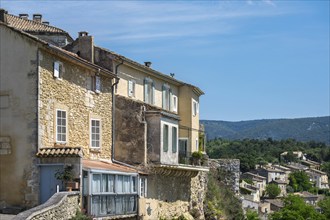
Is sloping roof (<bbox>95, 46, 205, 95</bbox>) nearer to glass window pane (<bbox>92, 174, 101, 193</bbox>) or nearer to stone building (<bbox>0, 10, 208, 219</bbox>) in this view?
stone building (<bbox>0, 10, 208, 219</bbox>)

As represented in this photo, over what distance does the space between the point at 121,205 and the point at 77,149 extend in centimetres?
487

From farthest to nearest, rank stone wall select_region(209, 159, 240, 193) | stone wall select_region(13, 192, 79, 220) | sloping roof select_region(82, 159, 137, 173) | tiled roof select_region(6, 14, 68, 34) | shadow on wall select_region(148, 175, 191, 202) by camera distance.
Answer: 1. stone wall select_region(209, 159, 240, 193)
2. tiled roof select_region(6, 14, 68, 34)
3. shadow on wall select_region(148, 175, 191, 202)
4. sloping roof select_region(82, 159, 137, 173)
5. stone wall select_region(13, 192, 79, 220)

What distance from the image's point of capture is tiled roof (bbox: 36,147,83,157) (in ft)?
90.0

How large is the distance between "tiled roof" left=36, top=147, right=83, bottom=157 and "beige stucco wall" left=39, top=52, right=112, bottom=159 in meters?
0.50

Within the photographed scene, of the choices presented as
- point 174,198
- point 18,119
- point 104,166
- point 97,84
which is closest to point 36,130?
point 18,119

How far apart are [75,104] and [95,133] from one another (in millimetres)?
2773

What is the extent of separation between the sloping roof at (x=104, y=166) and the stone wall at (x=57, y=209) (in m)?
2.15

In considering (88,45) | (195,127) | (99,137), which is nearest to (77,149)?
(99,137)

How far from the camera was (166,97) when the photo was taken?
44.8 metres

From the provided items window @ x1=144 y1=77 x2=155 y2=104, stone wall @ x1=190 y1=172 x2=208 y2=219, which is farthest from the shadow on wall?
window @ x1=144 y1=77 x2=155 y2=104

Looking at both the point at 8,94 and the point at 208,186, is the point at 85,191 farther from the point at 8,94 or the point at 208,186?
the point at 208,186

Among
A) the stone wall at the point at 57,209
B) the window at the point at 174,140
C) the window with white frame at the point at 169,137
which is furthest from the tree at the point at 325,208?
the stone wall at the point at 57,209

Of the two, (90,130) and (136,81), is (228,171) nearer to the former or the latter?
(136,81)

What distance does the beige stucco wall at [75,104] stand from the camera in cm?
2861
